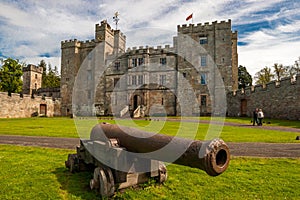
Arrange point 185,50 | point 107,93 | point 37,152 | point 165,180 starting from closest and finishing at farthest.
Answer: point 165,180
point 37,152
point 185,50
point 107,93

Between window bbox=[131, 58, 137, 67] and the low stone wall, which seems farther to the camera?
window bbox=[131, 58, 137, 67]

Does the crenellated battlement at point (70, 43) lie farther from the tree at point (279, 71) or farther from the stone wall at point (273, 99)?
the tree at point (279, 71)

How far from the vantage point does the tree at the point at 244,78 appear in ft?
180

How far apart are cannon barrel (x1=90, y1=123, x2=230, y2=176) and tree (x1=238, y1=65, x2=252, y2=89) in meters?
54.9

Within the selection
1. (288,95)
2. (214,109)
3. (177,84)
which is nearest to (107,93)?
(177,84)

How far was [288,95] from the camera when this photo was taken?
21.3 metres

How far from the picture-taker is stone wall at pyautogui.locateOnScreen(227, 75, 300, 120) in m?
20.7

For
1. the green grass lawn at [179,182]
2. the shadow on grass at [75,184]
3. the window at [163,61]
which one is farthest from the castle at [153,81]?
the shadow on grass at [75,184]

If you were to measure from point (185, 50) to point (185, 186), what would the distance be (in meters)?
31.7

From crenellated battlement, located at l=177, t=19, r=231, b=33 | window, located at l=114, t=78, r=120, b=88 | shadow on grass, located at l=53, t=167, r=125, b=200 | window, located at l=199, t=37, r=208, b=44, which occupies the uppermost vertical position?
crenellated battlement, located at l=177, t=19, r=231, b=33

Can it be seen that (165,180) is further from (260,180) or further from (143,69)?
(143,69)

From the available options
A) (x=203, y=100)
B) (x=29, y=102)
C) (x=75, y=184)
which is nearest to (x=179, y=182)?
(x=75, y=184)

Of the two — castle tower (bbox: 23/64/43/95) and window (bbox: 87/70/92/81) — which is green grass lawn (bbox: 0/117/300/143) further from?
castle tower (bbox: 23/64/43/95)

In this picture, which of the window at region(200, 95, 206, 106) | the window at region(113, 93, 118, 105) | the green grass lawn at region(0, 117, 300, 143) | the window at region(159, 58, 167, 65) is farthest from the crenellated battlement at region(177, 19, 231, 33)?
the green grass lawn at region(0, 117, 300, 143)
